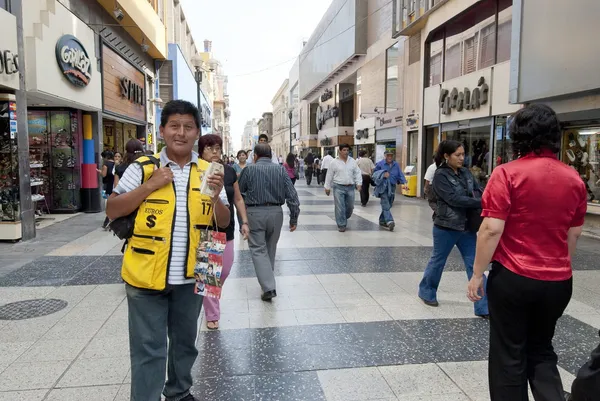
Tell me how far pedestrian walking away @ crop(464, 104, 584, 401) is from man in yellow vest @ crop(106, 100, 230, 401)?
1.46 meters

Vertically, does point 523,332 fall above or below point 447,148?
below

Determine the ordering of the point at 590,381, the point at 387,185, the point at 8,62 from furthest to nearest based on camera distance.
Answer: the point at 387,185
the point at 8,62
the point at 590,381

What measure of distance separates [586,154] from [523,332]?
8803 millimetres

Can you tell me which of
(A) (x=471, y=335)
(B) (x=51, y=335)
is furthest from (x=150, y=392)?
(A) (x=471, y=335)

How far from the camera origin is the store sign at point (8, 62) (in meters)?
7.52

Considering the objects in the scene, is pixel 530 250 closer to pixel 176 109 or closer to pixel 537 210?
pixel 537 210

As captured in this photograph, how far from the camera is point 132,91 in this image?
16.6 m

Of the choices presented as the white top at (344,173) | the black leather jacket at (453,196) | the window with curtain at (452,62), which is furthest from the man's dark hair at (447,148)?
the window with curtain at (452,62)

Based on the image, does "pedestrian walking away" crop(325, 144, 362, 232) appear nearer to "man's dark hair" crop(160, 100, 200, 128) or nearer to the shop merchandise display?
the shop merchandise display

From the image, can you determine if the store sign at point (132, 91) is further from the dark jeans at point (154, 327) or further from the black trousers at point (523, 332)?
the black trousers at point (523, 332)

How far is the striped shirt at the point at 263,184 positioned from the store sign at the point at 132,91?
12020mm

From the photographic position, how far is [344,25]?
93.5 ft

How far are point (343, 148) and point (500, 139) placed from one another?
17.8ft

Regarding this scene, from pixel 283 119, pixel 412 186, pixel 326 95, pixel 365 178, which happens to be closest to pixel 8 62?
pixel 365 178
